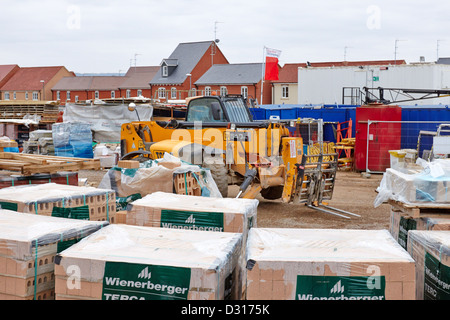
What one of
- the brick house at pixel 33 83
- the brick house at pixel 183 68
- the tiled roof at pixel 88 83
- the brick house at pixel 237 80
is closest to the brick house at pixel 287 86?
the brick house at pixel 237 80

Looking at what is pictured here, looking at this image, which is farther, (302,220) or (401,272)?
(302,220)

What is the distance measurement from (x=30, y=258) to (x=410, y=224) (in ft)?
12.3

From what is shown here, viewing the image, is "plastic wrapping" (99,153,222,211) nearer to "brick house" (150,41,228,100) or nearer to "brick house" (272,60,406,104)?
"brick house" (272,60,406,104)

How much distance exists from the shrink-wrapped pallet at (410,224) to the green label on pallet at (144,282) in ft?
9.23

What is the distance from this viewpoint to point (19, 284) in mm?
3795

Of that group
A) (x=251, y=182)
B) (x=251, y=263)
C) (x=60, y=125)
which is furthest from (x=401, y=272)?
(x=60, y=125)

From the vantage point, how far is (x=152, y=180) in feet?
27.9

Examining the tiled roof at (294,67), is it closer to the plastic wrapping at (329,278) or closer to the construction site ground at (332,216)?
Result: the construction site ground at (332,216)

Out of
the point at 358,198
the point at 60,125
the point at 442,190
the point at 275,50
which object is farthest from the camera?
the point at 275,50

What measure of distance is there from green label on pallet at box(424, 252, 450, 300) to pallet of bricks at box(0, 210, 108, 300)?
8.74 feet

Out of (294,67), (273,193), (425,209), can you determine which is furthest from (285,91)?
(425,209)

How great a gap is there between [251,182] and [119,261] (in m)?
7.56

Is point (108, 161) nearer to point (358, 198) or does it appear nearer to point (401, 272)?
point (358, 198)

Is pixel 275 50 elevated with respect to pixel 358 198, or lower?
elevated
